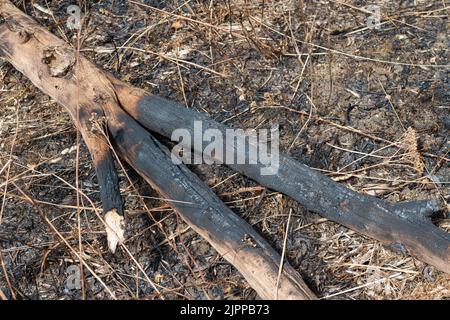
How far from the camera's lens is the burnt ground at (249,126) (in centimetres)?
254

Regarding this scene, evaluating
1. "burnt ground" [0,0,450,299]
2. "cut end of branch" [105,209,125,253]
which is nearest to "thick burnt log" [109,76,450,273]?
"burnt ground" [0,0,450,299]

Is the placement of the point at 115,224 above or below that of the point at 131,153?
below

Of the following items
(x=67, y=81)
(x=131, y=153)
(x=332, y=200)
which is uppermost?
(x=67, y=81)

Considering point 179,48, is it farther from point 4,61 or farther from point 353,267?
point 353,267

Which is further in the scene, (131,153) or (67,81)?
(67,81)

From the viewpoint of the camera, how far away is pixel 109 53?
3502 mm

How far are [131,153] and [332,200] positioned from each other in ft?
2.64

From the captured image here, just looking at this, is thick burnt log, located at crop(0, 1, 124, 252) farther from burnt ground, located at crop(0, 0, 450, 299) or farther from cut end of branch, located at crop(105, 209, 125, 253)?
burnt ground, located at crop(0, 0, 450, 299)

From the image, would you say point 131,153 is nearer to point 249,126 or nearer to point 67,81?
point 67,81

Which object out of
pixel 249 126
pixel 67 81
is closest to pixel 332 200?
pixel 249 126

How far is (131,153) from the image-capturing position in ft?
8.77

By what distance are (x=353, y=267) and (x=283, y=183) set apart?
0.41 meters

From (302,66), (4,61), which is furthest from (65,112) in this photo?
(302,66)

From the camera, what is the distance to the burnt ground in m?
2.54
